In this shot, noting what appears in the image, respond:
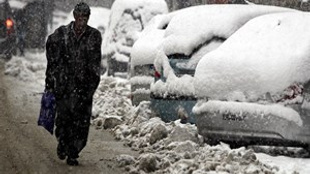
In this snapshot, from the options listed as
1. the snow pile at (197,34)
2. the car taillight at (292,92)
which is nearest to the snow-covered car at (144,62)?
the snow pile at (197,34)

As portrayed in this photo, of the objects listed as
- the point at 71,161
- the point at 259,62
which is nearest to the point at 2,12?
the point at 71,161

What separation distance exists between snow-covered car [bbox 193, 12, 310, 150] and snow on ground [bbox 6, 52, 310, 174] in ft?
0.89

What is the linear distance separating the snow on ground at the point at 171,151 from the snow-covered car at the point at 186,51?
0.26m

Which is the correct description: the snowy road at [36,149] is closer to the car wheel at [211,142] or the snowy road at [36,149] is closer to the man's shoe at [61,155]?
the man's shoe at [61,155]

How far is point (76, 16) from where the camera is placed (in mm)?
7141

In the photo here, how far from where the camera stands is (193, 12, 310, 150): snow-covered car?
23.0 feet

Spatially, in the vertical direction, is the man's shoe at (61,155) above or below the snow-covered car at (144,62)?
below

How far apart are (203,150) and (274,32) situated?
1684 millimetres

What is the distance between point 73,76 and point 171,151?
4.80 feet

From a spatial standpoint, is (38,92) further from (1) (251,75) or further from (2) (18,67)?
(1) (251,75)

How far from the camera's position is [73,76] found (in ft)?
23.6

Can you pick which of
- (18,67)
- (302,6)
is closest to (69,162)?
(18,67)

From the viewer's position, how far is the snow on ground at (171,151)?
6727mm

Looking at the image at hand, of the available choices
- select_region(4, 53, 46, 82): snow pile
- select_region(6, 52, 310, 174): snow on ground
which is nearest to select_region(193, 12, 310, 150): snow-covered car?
select_region(6, 52, 310, 174): snow on ground
